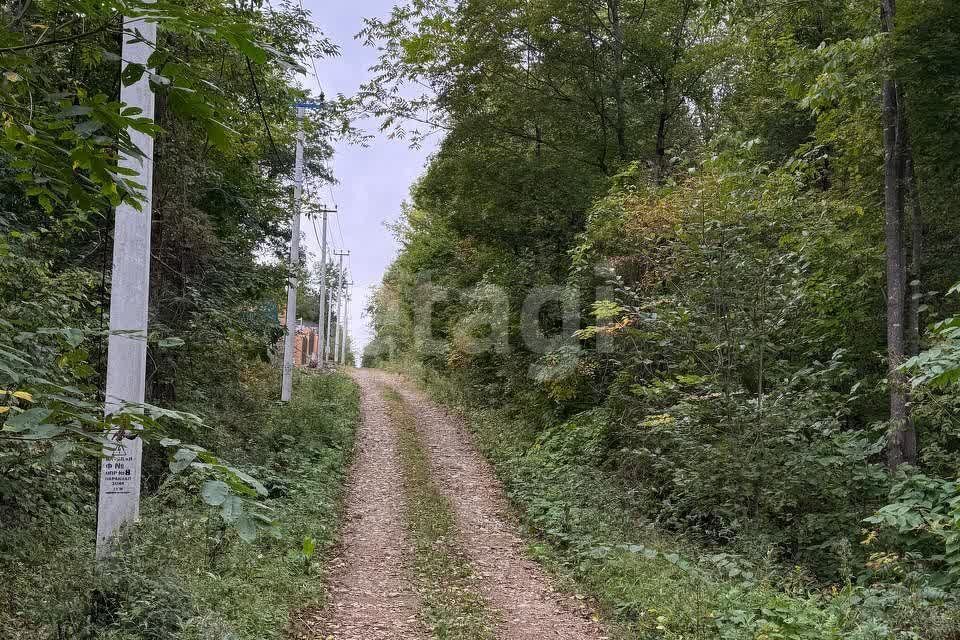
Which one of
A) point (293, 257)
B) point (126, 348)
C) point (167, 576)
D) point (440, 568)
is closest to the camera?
point (126, 348)

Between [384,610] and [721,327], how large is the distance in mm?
5372

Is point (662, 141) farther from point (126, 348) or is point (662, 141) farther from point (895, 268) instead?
point (126, 348)

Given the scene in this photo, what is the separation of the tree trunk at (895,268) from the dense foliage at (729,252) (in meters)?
0.05

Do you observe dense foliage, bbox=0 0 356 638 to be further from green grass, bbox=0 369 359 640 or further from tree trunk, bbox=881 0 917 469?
tree trunk, bbox=881 0 917 469

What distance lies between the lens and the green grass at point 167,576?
486 cm

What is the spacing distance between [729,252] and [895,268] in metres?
2.05

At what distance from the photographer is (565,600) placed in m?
7.61

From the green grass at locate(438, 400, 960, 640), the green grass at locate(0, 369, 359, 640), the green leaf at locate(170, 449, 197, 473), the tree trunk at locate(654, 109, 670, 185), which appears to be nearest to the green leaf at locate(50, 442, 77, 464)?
the green leaf at locate(170, 449, 197, 473)

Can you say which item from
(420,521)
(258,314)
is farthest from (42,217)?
(420,521)

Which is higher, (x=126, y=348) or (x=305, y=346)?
(x=305, y=346)

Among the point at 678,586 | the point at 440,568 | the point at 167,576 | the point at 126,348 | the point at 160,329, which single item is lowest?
the point at 440,568

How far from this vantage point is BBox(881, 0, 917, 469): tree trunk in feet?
24.6

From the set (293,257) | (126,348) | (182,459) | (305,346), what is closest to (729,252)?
(126,348)

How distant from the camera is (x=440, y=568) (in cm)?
833
